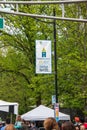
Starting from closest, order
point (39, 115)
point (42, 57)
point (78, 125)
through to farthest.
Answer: point (78, 125), point (42, 57), point (39, 115)

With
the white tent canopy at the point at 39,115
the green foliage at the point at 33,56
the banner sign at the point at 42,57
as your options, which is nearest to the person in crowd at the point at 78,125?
the banner sign at the point at 42,57

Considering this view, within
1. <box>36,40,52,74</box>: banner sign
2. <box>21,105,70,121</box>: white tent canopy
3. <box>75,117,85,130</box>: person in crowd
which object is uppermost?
<box>36,40,52,74</box>: banner sign

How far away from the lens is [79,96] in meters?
29.9

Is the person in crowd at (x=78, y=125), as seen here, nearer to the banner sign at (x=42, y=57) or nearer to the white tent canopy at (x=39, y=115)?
the banner sign at (x=42, y=57)

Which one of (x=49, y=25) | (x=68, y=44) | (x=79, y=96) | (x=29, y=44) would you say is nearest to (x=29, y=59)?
(x=29, y=44)

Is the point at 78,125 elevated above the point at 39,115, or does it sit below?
A: above

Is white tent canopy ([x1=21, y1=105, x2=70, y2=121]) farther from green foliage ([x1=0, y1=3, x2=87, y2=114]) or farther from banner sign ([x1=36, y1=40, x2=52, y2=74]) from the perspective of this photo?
banner sign ([x1=36, y1=40, x2=52, y2=74])

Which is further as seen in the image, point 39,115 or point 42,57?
point 39,115

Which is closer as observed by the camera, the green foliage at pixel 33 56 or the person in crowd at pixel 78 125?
the person in crowd at pixel 78 125

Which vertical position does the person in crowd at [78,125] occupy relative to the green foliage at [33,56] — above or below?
below

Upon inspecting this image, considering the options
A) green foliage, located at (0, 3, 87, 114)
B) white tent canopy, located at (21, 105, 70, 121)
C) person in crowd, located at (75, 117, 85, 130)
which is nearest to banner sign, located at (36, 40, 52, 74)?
person in crowd, located at (75, 117, 85, 130)

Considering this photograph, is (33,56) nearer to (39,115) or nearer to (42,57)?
(39,115)

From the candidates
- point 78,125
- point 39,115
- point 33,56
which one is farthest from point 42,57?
point 33,56

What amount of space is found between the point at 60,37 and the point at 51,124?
25.8 meters
